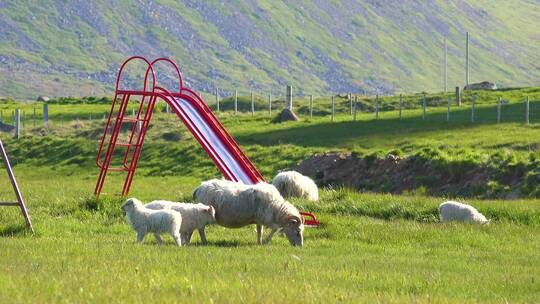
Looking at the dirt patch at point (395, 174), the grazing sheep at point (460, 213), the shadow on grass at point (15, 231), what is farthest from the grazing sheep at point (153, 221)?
the dirt patch at point (395, 174)

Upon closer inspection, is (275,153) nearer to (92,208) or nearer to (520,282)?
(92,208)

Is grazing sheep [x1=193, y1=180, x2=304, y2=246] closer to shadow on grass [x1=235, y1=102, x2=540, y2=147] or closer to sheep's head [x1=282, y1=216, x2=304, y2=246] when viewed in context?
sheep's head [x1=282, y1=216, x2=304, y2=246]

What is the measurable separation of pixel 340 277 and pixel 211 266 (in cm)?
174

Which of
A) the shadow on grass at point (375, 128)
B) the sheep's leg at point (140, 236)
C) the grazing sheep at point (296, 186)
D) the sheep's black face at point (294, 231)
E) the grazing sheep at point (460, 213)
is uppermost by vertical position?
the sheep's leg at point (140, 236)

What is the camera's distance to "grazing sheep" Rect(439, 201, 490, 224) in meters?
22.4

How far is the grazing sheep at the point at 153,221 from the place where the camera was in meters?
17.9

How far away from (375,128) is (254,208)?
1273 inches

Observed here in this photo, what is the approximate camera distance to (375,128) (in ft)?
169

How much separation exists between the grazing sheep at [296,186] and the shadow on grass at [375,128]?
1826 cm

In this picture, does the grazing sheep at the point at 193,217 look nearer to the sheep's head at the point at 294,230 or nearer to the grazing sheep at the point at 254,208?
the grazing sheep at the point at 254,208

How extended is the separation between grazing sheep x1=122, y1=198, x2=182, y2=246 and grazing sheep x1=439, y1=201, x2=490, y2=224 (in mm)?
6773

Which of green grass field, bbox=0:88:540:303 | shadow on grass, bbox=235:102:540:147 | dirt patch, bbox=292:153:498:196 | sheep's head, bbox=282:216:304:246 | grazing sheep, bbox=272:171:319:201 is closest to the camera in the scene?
green grass field, bbox=0:88:540:303

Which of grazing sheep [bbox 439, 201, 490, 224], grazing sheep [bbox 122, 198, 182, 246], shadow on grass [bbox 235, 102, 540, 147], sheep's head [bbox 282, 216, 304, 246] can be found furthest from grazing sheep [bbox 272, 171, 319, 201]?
shadow on grass [bbox 235, 102, 540, 147]

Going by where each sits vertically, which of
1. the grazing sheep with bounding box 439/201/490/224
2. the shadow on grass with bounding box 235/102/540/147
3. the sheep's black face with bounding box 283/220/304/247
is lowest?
the shadow on grass with bounding box 235/102/540/147
